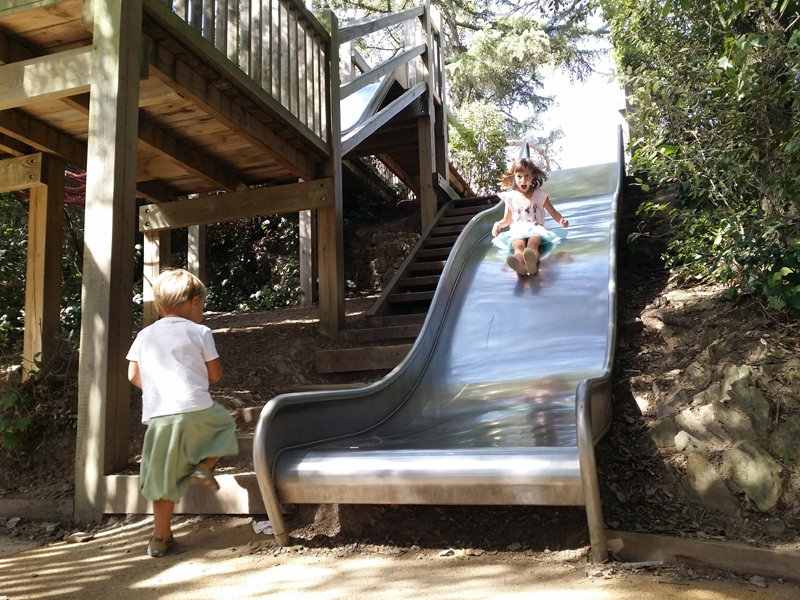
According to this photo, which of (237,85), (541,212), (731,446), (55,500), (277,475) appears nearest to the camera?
(277,475)

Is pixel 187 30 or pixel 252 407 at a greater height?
pixel 187 30

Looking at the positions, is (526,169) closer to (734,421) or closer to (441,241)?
(441,241)

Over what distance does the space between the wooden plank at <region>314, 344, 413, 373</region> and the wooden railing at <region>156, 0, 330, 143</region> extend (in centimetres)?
210

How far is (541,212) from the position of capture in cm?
592

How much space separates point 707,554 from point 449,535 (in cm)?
95

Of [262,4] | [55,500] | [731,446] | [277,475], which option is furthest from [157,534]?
[262,4]

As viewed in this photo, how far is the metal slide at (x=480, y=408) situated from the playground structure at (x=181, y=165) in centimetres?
2

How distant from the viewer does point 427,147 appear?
30.8 feet

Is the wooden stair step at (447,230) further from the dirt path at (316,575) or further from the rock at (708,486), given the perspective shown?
the dirt path at (316,575)

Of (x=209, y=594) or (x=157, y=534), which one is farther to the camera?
(x=157, y=534)

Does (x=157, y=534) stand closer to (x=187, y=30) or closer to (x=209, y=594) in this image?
(x=209, y=594)

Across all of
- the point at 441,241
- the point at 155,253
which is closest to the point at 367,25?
the point at 441,241

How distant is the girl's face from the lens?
5902mm

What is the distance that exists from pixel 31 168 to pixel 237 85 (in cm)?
187
